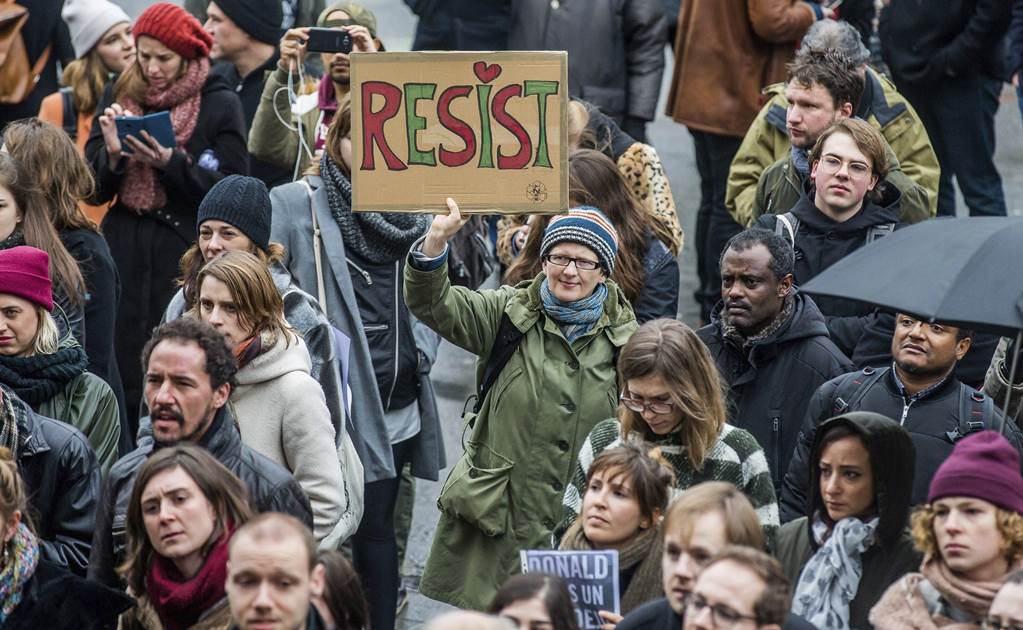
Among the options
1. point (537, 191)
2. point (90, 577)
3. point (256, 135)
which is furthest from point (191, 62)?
point (90, 577)

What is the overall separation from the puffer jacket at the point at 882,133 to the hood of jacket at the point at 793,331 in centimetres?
143

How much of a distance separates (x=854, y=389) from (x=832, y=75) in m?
2.23

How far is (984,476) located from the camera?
16.5 feet

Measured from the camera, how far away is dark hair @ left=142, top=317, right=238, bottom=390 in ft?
18.9

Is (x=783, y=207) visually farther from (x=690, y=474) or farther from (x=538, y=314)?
Result: (x=690, y=474)

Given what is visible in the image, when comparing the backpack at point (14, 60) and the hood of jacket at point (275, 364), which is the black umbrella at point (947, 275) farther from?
the backpack at point (14, 60)

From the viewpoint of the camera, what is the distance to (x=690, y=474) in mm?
5926

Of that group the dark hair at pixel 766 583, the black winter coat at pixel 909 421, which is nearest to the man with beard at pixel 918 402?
the black winter coat at pixel 909 421

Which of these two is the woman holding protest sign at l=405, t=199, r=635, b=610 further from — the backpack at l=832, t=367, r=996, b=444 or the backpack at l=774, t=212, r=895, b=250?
the backpack at l=774, t=212, r=895, b=250

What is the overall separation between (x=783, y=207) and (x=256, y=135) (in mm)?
2615

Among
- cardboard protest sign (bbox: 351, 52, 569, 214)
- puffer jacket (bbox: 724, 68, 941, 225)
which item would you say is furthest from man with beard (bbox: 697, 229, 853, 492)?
puffer jacket (bbox: 724, 68, 941, 225)

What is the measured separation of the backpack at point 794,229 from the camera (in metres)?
7.52

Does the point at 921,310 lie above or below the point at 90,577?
above

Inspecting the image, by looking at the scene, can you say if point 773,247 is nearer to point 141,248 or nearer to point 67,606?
point 67,606
